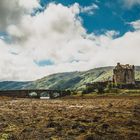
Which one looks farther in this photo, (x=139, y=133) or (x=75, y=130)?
(x=75, y=130)

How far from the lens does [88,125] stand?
118 ft

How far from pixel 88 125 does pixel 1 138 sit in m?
11.6

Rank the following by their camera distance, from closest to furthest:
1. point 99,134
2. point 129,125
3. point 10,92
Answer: point 99,134
point 129,125
point 10,92

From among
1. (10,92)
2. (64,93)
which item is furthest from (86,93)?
(10,92)

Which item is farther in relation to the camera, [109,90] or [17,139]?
[109,90]

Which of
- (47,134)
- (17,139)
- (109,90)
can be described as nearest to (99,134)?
(47,134)

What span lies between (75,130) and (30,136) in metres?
5.13

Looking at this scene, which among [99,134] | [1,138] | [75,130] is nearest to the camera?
[1,138]

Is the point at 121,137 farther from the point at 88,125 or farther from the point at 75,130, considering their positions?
the point at 88,125

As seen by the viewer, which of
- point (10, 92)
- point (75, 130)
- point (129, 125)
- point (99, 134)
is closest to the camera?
point (99, 134)

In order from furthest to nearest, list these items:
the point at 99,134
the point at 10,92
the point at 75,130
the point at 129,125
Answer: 1. the point at 10,92
2. the point at 129,125
3. the point at 75,130
4. the point at 99,134

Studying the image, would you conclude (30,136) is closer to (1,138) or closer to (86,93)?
(1,138)

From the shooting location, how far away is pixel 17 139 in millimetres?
27219

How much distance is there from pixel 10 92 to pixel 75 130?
154 m
